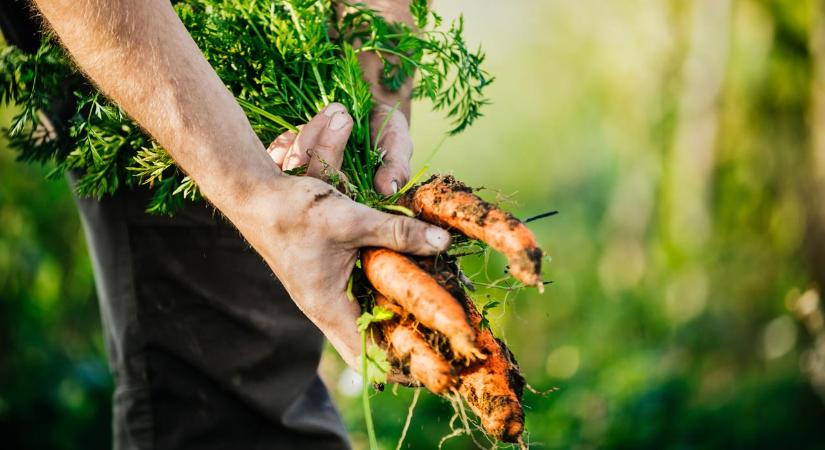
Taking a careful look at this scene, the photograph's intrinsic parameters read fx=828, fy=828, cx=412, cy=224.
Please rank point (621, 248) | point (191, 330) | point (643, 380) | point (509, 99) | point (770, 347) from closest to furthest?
point (191, 330) < point (643, 380) < point (770, 347) < point (621, 248) < point (509, 99)

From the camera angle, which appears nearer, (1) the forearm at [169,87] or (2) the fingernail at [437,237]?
(1) the forearm at [169,87]

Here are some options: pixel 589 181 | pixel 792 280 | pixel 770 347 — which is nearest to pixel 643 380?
pixel 770 347

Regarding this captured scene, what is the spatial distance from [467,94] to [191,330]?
94cm

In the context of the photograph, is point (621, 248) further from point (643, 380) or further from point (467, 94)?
point (467, 94)

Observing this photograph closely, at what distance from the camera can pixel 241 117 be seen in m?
1.51

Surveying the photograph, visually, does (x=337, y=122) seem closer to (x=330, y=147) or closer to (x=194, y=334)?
(x=330, y=147)

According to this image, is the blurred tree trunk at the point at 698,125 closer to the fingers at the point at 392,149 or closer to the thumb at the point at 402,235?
the fingers at the point at 392,149

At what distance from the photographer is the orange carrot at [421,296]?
57.7 inches

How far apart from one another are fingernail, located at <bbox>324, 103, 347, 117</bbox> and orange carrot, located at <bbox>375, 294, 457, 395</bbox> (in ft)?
1.42

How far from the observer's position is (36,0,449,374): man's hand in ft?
4.63

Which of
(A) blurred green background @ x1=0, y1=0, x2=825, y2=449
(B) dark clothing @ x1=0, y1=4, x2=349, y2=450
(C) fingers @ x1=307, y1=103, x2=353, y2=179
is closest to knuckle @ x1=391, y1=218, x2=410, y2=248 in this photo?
(C) fingers @ x1=307, y1=103, x2=353, y2=179

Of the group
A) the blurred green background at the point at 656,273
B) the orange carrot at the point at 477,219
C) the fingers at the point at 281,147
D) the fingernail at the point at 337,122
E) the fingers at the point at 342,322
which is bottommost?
the blurred green background at the point at 656,273

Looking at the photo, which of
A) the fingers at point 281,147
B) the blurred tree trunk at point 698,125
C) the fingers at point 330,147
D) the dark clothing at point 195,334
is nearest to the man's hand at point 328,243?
the fingers at point 330,147

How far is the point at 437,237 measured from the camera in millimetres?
1525
